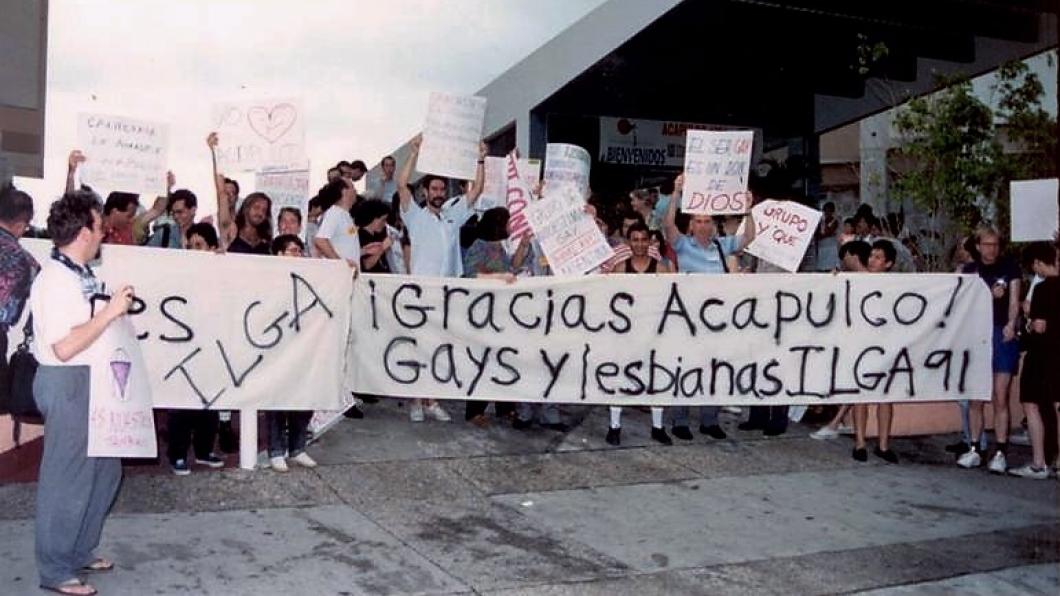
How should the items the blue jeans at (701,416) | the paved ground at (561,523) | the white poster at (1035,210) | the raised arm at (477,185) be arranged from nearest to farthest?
the paved ground at (561,523)
the white poster at (1035,210)
the blue jeans at (701,416)
the raised arm at (477,185)

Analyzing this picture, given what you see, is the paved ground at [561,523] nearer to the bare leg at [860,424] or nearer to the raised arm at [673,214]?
the bare leg at [860,424]

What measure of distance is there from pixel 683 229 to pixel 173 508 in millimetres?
4666

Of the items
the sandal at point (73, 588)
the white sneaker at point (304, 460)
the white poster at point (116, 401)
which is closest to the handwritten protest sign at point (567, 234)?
the white sneaker at point (304, 460)

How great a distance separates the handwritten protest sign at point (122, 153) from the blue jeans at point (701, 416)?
407 centimetres

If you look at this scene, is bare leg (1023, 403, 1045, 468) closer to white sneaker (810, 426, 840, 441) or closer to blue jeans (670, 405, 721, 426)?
white sneaker (810, 426, 840, 441)

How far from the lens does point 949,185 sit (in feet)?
38.0

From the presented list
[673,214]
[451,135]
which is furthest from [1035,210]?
[451,135]

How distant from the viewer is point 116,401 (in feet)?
15.2

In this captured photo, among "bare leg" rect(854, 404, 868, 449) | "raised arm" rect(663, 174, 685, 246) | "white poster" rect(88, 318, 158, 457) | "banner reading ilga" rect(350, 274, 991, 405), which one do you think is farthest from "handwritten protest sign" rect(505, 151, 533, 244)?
"white poster" rect(88, 318, 158, 457)

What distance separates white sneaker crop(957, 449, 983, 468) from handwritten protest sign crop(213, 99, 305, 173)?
537cm

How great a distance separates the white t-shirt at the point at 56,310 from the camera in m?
4.48

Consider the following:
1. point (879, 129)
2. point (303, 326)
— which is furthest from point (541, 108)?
point (303, 326)

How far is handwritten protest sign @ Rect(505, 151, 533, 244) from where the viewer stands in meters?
8.34

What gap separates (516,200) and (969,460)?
3.97 m
